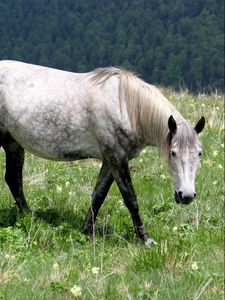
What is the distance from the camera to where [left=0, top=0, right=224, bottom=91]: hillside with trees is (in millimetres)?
158000

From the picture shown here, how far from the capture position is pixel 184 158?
797 centimetres

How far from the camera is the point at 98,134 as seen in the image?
8484 mm

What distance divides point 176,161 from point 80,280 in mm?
1857

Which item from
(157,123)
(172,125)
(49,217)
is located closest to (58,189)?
(49,217)

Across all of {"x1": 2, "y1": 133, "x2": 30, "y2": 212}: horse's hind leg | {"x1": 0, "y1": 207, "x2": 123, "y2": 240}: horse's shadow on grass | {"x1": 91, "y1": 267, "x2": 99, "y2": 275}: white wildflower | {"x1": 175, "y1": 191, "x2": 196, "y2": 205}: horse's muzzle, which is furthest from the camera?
{"x1": 2, "y1": 133, "x2": 30, "y2": 212}: horse's hind leg

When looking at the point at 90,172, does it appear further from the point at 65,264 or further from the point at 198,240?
the point at 65,264

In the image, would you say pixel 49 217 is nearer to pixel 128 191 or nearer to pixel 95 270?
pixel 128 191

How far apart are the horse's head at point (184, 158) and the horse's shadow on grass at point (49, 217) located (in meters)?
1.58

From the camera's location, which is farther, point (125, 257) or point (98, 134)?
point (98, 134)

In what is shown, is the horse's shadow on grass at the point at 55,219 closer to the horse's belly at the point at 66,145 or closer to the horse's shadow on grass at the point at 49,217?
the horse's shadow on grass at the point at 49,217

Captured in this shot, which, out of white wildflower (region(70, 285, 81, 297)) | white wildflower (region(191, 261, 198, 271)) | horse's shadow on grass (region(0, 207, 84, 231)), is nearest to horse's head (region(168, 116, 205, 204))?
white wildflower (region(191, 261, 198, 271))

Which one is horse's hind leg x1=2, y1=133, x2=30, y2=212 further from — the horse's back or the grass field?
the horse's back

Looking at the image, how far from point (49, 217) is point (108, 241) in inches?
37.7

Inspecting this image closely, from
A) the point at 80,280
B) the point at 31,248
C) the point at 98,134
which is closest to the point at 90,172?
the point at 98,134
